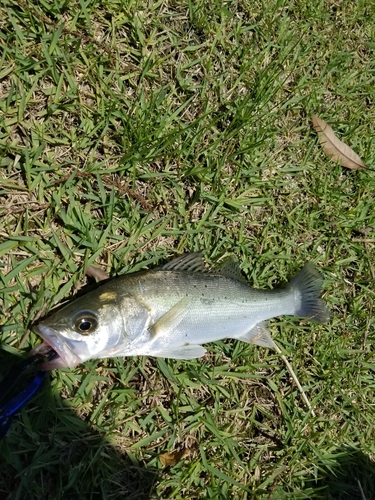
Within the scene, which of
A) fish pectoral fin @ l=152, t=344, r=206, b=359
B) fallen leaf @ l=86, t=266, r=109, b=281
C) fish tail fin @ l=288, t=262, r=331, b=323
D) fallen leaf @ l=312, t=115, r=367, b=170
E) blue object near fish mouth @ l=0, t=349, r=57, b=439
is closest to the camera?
blue object near fish mouth @ l=0, t=349, r=57, b=439

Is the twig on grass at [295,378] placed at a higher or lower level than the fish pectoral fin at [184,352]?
lower

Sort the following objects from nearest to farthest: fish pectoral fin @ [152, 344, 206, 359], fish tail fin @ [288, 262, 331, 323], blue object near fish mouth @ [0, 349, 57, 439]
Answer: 1. blue object near fish mouth @ [0, 349, 57, 439]
2. fish pectoral fin @ [152, 344, 206, 359]
3. fish tail fin @ [288, 262, 331, 323]

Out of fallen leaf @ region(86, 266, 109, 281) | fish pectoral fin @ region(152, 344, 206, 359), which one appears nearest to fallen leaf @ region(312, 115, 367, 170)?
fish pectoral fin @ region(152, 344, 206, 359)

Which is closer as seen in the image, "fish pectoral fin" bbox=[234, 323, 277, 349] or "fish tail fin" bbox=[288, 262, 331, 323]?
"fish pectoral fin" bbox=[234, 323, 277, 349]

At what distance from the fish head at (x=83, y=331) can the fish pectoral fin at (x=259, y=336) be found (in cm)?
117

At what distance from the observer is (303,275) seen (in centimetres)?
421

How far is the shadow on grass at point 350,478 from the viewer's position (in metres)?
4.18

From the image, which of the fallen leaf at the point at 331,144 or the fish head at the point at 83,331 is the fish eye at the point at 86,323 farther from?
the fallen leaf at the point at 331,144

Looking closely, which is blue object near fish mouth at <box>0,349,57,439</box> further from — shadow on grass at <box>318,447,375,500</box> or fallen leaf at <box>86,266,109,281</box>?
shadow on grass at <box>318,447,375,500</box>

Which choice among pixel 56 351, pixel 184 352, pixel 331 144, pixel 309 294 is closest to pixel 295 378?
pixel 309 294

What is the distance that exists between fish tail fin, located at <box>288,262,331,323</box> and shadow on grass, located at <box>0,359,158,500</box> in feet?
6.12

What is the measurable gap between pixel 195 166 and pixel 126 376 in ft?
6.16

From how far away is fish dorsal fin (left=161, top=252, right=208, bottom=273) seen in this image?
3699 mm

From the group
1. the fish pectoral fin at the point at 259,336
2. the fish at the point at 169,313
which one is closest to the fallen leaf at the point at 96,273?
the fish at the point at 169,313
